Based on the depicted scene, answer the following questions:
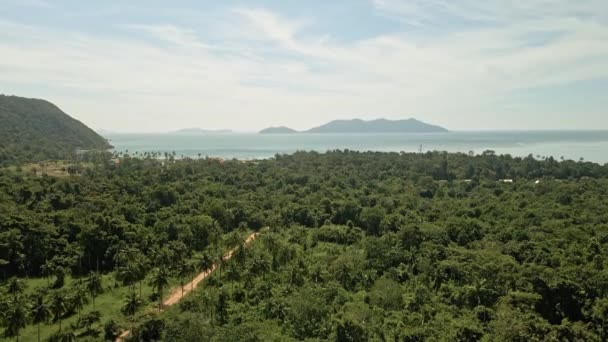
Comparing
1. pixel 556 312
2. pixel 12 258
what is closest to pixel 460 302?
pixel 556 312

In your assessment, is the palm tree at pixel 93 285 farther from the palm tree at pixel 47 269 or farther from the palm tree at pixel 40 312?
the palm tree at pixel 47 269

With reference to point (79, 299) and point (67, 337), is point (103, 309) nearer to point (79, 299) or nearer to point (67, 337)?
point (79, 299)

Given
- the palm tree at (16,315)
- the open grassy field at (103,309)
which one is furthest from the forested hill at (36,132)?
the palm tree at (16,315)

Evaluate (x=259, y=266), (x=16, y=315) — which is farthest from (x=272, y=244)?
(x=16, y=315)

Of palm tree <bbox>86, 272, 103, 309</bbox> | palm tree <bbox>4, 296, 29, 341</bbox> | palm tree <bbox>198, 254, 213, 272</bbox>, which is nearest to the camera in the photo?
palm tree <bbox>4, 296, 29, 341</bbox>

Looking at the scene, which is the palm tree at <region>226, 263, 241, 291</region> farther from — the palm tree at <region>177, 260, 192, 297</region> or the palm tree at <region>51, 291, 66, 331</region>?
the palm tree at <region>51, 291, 66, 331</region>

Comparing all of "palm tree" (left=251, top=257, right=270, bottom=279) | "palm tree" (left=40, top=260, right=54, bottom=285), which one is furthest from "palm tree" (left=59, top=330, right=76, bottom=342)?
"palm tree" (left=251, top=257, right=270, bottom=279)
